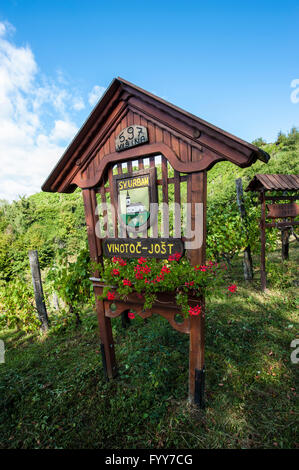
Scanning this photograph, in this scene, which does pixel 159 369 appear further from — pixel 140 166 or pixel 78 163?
pixel 78 163

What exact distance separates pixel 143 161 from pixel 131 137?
34cm

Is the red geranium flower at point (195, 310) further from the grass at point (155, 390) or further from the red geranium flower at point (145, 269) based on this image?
the grass at point (155, 390)

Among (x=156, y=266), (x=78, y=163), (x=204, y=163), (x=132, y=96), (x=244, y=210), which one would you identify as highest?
(x=132, y=96)

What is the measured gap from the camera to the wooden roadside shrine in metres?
2.31

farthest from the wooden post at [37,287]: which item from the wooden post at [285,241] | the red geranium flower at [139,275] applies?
the wooden post at [285,241]

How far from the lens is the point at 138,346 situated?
165 inches

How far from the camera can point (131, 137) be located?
8.93 feet

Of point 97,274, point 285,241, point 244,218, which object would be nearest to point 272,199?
point 244,218

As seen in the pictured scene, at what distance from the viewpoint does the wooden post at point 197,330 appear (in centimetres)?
238

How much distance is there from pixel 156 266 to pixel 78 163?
1.96 m

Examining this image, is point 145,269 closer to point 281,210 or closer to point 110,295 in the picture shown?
point 110,295

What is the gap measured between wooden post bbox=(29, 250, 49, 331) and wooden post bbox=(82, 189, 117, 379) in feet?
8.53

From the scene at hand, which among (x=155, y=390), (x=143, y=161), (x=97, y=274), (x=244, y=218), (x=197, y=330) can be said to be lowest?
(x=155, y=390)

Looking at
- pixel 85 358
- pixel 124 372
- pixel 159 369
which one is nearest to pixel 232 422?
pixel 159 369
